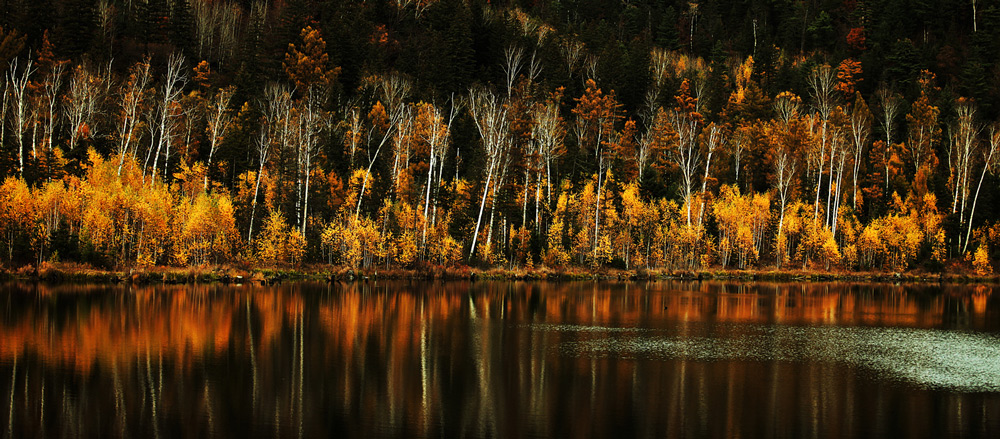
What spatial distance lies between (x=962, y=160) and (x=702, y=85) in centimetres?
3353

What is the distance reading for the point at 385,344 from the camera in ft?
89.7

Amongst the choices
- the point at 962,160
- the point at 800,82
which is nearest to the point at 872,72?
the point at 800,82

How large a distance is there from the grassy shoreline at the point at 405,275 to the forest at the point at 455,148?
1298 mm

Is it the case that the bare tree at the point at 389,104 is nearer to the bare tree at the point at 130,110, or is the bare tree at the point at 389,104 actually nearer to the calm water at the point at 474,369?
the bare tree at the point at 130,110

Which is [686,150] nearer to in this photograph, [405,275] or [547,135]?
[547,135]

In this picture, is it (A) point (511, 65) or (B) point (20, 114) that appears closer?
(B) point (20, 114)

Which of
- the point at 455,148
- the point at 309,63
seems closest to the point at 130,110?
the point at 309,63

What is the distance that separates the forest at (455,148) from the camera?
5725 cm

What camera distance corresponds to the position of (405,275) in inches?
2307

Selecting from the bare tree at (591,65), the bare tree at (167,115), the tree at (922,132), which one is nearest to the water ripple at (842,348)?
the bare tree at (167,115)

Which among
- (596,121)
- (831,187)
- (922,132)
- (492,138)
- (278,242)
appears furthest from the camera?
(596,121)

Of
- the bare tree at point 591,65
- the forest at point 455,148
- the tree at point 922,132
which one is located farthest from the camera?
the bare tree at point 591,65

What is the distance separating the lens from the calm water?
17.3 meters

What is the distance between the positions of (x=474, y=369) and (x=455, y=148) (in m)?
57.1
